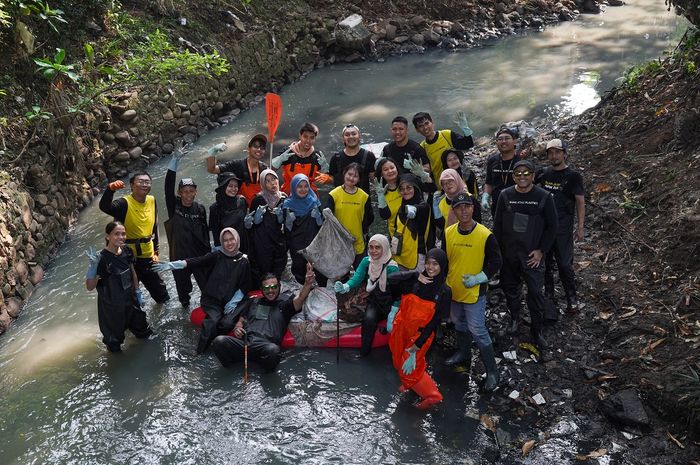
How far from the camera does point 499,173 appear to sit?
6305 millimetres

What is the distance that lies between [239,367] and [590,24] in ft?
64.9

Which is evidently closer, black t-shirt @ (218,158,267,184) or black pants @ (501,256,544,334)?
black pants @ (501,256,544,334)

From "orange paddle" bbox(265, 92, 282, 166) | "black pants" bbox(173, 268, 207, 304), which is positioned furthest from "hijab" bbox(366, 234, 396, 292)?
A: "orange paddle" bbox(265, 92, 282, 166)

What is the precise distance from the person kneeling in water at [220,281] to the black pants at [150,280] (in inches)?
16.6

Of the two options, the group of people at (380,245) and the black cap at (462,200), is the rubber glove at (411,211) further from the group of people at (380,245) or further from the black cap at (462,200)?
the black cap at (462,200)

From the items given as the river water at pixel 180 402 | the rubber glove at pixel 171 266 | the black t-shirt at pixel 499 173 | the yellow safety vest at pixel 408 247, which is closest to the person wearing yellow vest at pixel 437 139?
the black t-shirt at pixel 499 173

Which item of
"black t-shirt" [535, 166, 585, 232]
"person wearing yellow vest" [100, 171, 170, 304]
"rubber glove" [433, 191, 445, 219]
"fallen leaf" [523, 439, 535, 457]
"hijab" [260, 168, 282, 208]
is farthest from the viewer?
"hijab" [260, 168, 282, 208]

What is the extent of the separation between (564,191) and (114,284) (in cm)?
461

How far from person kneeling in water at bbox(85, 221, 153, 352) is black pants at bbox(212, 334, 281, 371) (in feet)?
3.23

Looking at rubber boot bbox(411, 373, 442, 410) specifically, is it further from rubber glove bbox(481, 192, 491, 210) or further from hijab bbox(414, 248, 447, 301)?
rubber glove bbox(481, 192, 491, 210)

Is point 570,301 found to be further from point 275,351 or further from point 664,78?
point 664,78

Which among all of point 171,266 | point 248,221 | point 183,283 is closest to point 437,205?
point 248,221

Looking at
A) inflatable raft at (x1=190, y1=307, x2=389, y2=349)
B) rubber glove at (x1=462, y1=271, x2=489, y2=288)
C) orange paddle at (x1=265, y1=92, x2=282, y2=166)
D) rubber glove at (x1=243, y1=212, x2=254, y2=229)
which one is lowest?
inflatable raft at (x1=190, y1=307, x2=389, y2=349)

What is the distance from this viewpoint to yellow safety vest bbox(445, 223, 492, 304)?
534 cm
